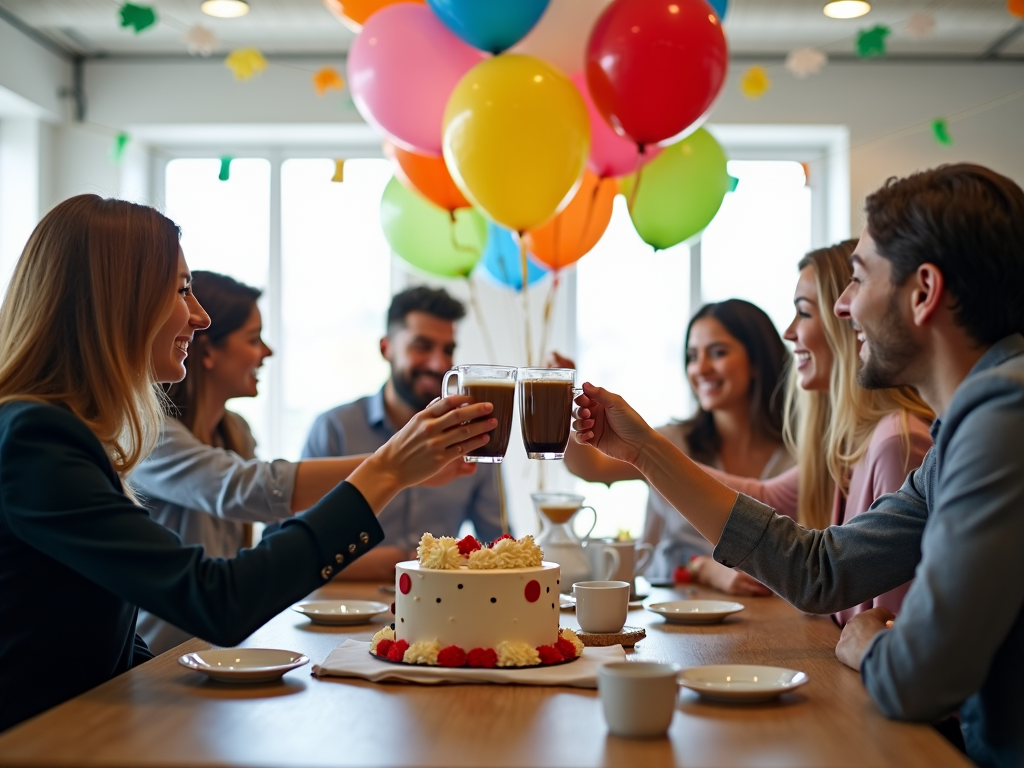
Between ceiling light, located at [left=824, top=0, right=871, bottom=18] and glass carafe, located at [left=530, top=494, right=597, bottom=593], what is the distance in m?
3.23

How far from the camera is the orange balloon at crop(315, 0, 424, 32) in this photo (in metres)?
3.05

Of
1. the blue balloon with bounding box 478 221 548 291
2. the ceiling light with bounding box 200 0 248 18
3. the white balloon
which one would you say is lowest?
the blue balloon with bounding box 478 221 548 291

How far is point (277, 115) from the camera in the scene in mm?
5379

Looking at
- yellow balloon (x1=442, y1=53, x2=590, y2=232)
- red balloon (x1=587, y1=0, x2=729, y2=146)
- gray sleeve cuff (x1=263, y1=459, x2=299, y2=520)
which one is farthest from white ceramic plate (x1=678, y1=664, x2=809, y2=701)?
red balloon (x1=587, y1=0, x2=729, y2=146)

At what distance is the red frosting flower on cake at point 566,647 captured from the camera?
5.03ft

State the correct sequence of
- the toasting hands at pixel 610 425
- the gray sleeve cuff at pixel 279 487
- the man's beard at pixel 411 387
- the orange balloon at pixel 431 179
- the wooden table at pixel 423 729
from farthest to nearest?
the man's beard at pixel 411 387 → the orange balloon at pixel 431 179 → the gray sleeve cuff at pixel 279 487 → the toasting hands at pixel 610 425 → the wooden table at pixel 423 729

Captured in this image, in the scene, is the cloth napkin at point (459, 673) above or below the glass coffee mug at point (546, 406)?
below

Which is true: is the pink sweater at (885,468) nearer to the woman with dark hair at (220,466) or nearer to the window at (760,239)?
the woman with dark hair at (220,466)

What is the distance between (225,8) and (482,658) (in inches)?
154

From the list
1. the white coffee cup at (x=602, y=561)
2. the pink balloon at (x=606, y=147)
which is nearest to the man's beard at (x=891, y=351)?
the white coffee cup at (x=602, y=561)

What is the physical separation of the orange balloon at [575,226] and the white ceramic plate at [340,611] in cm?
160

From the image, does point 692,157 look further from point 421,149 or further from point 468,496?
point 468,496

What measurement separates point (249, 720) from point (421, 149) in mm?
2013

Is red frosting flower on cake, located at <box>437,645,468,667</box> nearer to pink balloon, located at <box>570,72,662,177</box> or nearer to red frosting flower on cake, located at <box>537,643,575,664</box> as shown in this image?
red frosting flower on cake, located at <box>537,643,575,664</box>
